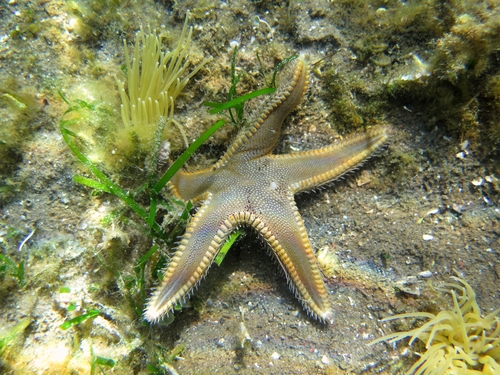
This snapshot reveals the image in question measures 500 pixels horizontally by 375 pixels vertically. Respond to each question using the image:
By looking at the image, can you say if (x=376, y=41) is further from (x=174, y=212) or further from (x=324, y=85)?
(x=174, y=212)

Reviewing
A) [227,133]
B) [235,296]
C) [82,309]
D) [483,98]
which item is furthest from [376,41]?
[82,309]

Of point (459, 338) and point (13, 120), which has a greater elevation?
point (13, 120)

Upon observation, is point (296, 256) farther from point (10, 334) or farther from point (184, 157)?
point (10, 334)

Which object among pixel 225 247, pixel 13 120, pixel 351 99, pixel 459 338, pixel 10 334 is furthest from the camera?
pixel 351 99

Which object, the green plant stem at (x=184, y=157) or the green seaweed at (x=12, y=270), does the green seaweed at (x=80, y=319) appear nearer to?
the green seaweed at (x=12, y=270)

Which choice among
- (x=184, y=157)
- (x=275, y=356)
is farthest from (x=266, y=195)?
(x=275, y=356)

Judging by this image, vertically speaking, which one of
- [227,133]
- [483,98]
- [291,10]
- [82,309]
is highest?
[291,10]

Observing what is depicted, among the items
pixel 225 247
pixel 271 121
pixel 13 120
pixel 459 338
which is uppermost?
pixel 13 120
